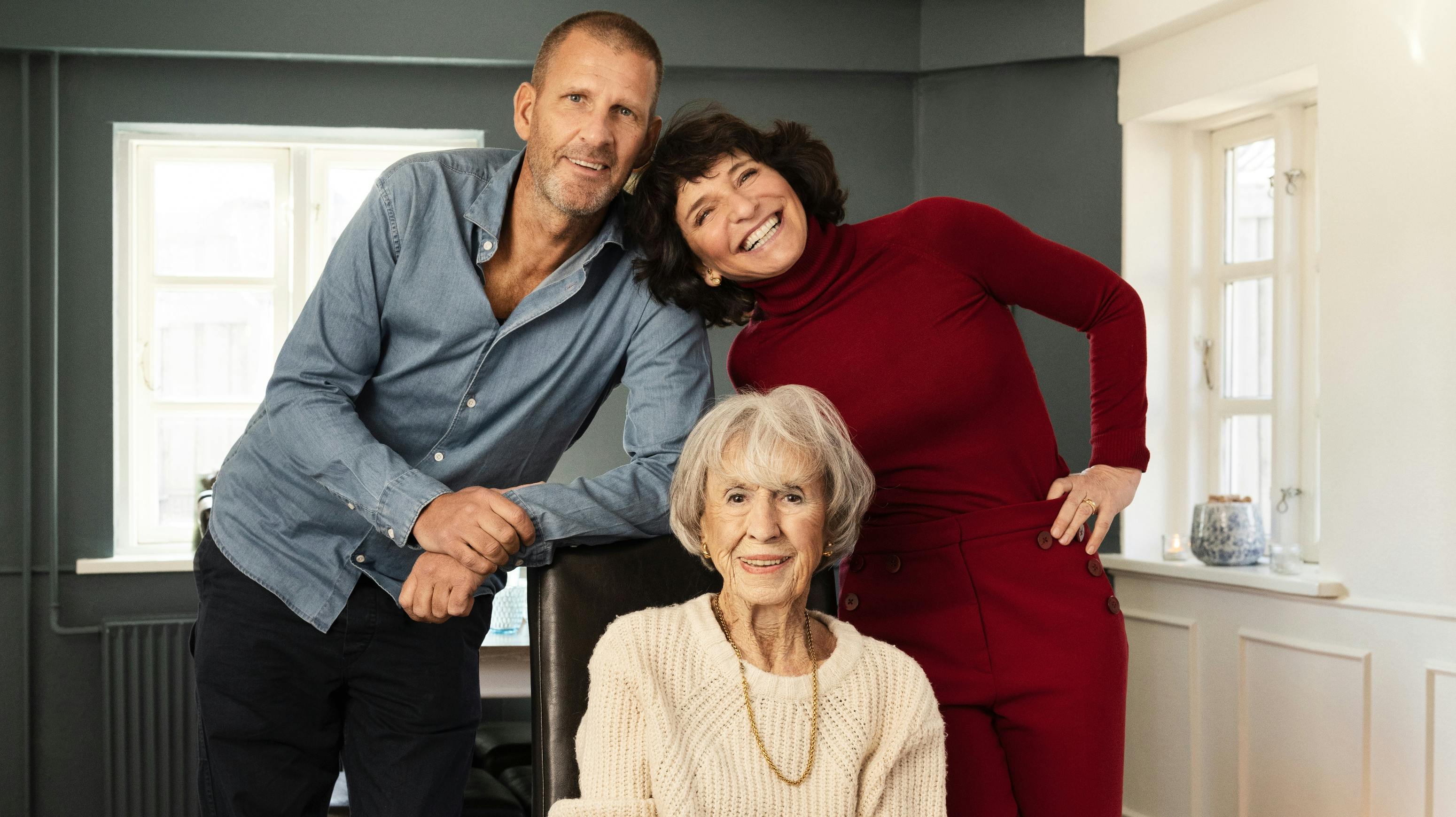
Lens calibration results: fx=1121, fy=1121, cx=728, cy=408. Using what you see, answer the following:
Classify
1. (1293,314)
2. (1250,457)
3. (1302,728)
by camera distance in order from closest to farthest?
(1302,728)
(1293,314)
(1250,457)

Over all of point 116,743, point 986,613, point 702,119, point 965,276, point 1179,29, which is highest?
point 1179,29

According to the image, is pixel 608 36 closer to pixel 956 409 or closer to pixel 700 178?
pixel 700 178

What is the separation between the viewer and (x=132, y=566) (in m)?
3.73

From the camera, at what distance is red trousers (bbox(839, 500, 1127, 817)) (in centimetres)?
149

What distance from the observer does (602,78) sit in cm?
159

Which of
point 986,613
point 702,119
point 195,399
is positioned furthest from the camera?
point 195,399

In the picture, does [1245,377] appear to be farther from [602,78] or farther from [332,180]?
[332,180]

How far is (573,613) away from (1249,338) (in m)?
2.85

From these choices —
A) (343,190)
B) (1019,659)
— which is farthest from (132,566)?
(1019,659)

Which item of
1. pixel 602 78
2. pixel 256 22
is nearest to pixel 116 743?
pixel 256 22

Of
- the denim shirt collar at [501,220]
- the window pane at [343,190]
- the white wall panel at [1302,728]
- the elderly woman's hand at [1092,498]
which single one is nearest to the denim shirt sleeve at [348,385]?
the denim shirt collar at [501,220]

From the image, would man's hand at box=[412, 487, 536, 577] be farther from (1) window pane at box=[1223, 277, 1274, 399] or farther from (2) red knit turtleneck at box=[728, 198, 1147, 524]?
(1) window pane at box=[1223, 277, 1274, 399]

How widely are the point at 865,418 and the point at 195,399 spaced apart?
10.4 ft

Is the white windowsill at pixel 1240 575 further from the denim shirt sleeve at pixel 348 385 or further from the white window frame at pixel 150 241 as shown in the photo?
the white window frame at pixel 150 241
